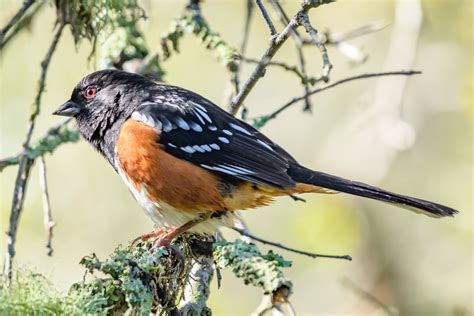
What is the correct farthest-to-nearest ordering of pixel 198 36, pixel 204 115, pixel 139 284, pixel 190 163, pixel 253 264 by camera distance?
pixel 198 36, pixel 204 115, pixel 190 163, pixel 139 284, pixel 253 264

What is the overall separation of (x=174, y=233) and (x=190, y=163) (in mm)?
370

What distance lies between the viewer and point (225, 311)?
4.75 m

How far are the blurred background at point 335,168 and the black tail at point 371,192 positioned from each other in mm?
1896

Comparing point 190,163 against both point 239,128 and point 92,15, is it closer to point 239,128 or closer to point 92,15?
point 239,128

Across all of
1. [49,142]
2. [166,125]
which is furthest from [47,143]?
[166,125]

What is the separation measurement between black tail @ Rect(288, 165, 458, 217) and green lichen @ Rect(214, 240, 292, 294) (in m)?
0.89

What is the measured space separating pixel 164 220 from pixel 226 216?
234mm

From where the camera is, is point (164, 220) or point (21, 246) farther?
point (21, 246)

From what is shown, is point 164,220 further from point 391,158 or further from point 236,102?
point 391,158

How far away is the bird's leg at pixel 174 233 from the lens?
245cm

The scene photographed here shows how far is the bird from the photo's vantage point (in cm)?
285

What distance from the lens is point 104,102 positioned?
323 centimetres

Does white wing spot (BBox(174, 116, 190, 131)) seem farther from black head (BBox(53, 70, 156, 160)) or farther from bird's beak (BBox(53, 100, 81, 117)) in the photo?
bird's beak (BBox(53, 100, 81, 117))

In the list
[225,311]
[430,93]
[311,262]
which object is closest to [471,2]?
[430,93]
